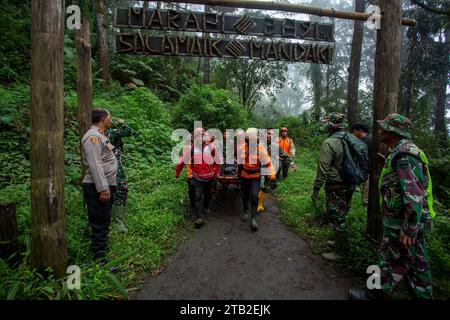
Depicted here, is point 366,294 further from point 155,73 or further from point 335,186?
point 155,73

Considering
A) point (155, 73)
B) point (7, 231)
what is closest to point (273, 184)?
point (7, 231)

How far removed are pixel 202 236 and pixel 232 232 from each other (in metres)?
0.66

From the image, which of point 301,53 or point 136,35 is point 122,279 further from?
point 301,53

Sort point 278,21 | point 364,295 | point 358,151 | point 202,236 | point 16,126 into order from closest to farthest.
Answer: point 364,295 → point 358,151 → point 278,21 → point 202,236 → point 16,126

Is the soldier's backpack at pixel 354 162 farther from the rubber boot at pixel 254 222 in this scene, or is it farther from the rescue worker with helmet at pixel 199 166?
the rescue worker with helmet at pixel 199 166

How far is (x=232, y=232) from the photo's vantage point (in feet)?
18.9

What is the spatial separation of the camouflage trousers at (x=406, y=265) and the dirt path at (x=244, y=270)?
2.30 ft

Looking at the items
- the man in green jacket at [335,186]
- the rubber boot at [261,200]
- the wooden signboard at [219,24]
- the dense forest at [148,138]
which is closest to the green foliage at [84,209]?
the dense forest at [148,138]

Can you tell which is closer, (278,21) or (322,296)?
(322,296)

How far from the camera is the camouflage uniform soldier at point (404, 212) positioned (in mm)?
2908

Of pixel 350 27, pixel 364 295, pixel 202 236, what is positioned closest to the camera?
pixel 364 295

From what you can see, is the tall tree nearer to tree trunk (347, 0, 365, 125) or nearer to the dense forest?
the dense forest

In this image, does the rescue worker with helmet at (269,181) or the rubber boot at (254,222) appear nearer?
the rubber boot at (254,222)

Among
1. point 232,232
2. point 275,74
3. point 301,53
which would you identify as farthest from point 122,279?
point 275,74
